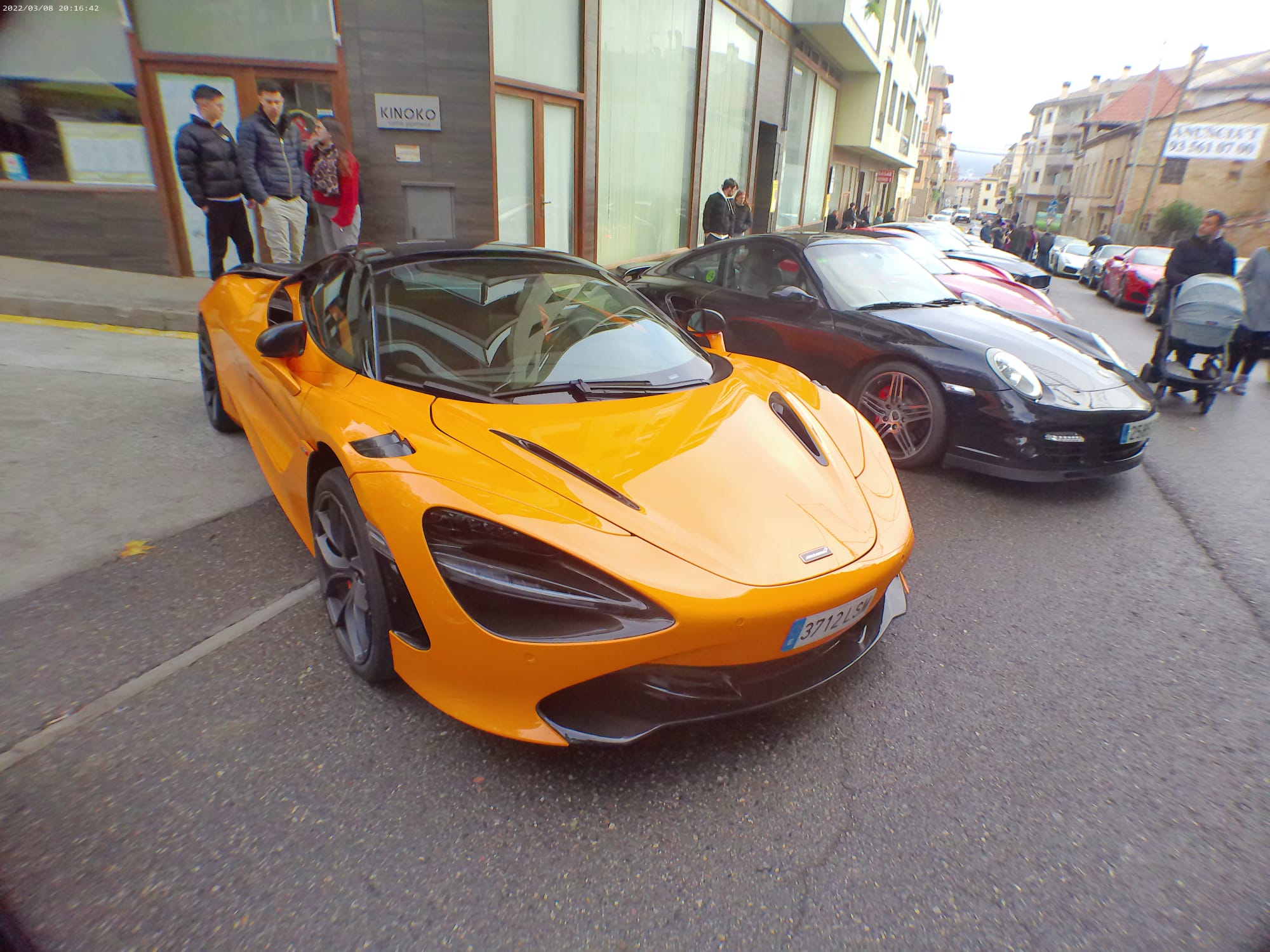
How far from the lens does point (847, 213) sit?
24094 millimetres

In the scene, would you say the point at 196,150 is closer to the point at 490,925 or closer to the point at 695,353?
the point at 695,353

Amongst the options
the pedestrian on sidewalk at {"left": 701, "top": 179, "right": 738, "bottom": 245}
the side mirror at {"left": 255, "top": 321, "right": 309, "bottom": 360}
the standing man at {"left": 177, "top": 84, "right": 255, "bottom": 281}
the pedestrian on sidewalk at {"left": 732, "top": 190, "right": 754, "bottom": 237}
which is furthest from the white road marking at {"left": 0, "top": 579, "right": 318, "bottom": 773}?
the pedestrian on sidewalk at {"left": 732, "top": 190, "right": 754, "bottom": 237}

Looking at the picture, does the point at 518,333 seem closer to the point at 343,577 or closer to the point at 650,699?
the point at 343,577

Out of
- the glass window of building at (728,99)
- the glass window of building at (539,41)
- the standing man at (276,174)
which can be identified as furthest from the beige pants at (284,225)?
the glass window of building at (728,99)

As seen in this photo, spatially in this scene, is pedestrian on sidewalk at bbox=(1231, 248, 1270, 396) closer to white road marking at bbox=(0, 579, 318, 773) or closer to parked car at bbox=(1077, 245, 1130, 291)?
white road marking at bbox=(0, 579, 318, 773)

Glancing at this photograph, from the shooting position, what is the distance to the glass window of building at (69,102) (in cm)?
755

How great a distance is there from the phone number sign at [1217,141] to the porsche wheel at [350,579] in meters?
48.3

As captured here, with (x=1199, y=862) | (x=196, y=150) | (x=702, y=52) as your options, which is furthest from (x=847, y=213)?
(x=1199, y=862)

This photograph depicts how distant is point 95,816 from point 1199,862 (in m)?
2.72

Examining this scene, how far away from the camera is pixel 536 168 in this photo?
941 cm

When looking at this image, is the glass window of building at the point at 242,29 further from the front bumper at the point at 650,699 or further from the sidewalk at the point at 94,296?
the front bumper at the point at 650,699

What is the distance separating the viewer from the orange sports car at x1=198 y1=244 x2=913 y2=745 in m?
1.77

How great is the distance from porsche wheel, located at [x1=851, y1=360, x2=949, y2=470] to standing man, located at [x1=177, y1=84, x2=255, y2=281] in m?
5.51

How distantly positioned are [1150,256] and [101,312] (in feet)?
61.0
